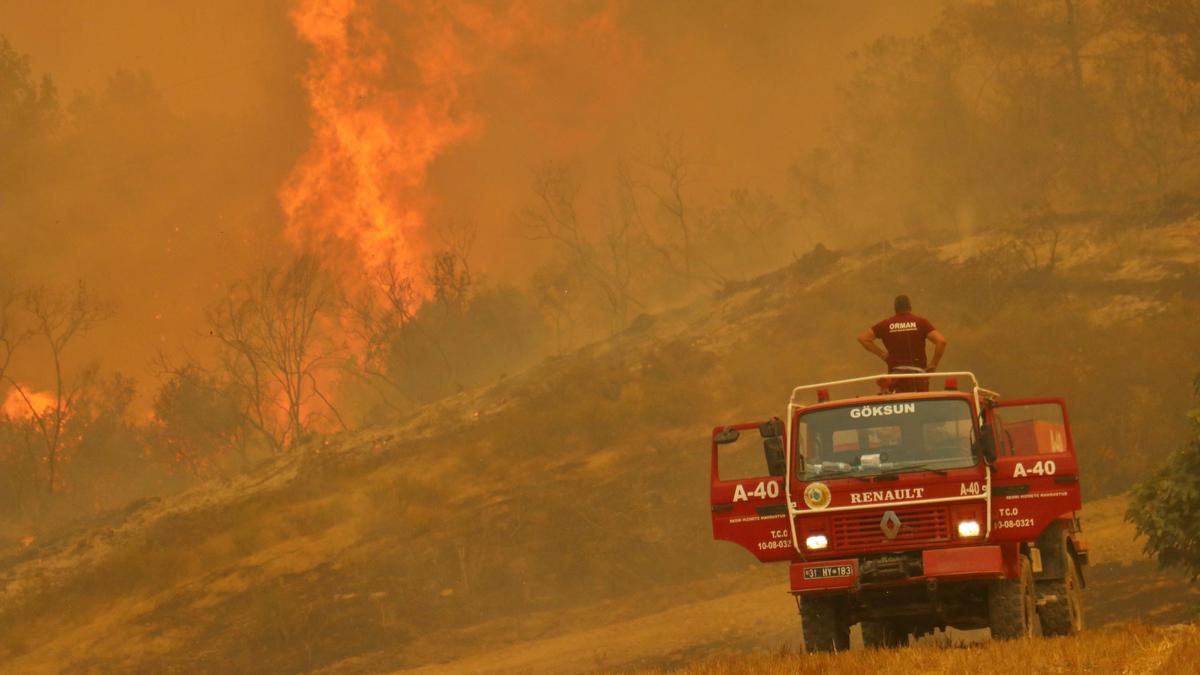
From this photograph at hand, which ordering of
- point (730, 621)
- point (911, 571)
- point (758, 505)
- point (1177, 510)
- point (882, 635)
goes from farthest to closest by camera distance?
point (730, 621) → point (1177, 510) → point (882, 635) → point (758, 505) → point (911, 571)

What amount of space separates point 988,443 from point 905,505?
2.99 feet

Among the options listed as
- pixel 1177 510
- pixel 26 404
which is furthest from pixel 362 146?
pixel 1177 510

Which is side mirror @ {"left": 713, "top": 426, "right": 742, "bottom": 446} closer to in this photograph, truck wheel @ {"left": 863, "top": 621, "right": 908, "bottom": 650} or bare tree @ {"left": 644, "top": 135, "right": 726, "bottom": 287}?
truck wheel @ {"left": 863, "top": 621, "right": 908, "bottom": 650}

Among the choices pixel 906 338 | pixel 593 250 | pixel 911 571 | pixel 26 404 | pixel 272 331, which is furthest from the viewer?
pixel 593 250

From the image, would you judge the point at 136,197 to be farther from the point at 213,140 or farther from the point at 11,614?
the point at 11,614

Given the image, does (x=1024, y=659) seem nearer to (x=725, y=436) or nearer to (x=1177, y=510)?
(x=725, y=436)

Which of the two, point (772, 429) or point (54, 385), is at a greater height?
point (54, 385)

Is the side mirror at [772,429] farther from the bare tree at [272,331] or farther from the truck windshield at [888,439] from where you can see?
the bare tree at [272,331]

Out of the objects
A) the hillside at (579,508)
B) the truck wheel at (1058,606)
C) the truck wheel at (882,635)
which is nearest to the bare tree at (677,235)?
the hillside at (579,508)

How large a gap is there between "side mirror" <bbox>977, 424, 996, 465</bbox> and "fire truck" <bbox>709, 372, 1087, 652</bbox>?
0.01 metres

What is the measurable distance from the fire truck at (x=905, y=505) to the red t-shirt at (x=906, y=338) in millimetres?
759

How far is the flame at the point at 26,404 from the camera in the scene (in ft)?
239

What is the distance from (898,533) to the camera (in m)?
11.5

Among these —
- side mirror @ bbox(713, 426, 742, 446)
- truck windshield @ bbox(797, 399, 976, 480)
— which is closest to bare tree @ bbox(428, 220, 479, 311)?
side mirror @ bbox(713, 426, 742, 446)
